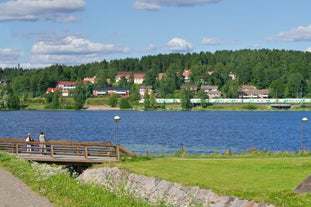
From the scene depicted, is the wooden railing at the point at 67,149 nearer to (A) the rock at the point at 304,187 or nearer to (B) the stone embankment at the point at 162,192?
(B) the stone embankment at the point at 162,192

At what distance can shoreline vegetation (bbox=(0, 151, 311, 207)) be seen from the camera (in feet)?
76.9

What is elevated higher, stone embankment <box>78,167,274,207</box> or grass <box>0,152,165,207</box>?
grass <box>0,152,165,207</box>

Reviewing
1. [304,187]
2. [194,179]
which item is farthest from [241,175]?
[304,187]

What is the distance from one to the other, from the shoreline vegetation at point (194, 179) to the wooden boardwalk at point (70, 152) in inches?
38.9

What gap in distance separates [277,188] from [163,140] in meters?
61.3

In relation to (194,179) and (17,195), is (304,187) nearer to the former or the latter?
(194,179)

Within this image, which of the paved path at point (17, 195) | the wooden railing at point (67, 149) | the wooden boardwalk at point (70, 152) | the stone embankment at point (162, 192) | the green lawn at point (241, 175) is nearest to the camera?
the paved path at point (17, 195)

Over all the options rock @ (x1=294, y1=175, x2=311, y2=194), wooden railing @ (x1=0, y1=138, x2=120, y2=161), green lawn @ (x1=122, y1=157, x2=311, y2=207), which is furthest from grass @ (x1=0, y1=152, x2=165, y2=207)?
rock @ (x1=294, y1=175, x2=311, y2=194)

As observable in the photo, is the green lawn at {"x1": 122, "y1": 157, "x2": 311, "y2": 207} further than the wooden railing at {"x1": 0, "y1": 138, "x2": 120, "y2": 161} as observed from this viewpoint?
No

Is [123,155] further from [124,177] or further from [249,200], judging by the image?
[249,200]

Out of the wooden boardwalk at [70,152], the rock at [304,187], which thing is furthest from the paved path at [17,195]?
the rock at [304,187]

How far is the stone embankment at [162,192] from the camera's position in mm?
23812

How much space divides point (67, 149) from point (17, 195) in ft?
48.3

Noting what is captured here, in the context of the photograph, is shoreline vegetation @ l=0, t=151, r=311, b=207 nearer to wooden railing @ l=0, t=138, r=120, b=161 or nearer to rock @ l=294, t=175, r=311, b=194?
rock @ l=294, t=175, r=311, b=194
